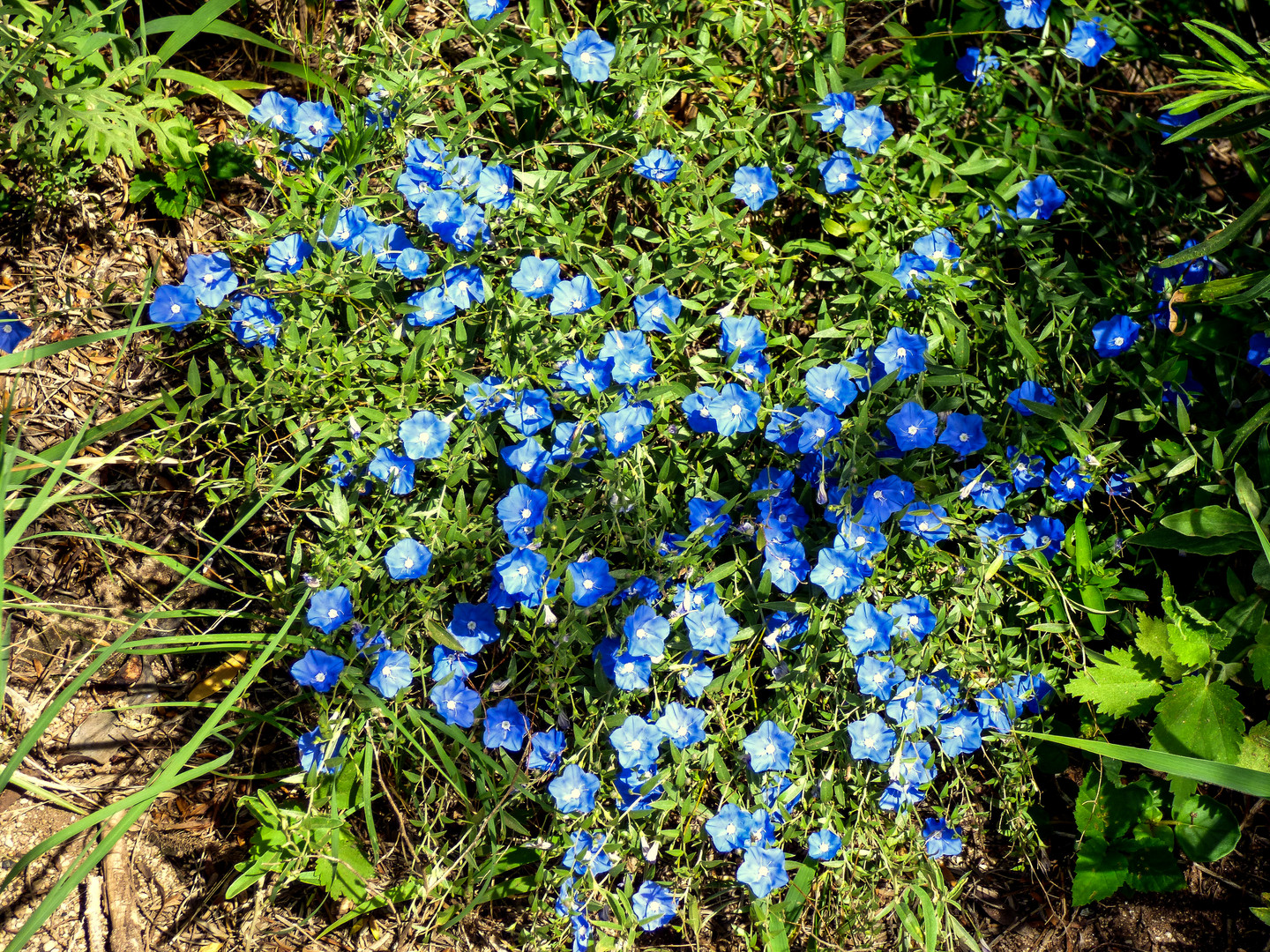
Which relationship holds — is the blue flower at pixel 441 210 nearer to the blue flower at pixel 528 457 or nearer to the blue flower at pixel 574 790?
the blue flower at pixel 528 457

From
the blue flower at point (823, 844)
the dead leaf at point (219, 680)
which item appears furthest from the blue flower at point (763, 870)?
the dead leaf at point (219, 680)

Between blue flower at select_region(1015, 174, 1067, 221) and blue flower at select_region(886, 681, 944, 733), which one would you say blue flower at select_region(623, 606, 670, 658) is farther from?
blue flower at select_region(1015, 174, 1067, 221)

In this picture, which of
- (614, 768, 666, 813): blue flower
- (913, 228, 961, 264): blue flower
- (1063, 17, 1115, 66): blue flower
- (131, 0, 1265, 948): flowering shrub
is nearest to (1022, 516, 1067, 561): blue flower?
(131, 0, 1265, 948): flowering shrub

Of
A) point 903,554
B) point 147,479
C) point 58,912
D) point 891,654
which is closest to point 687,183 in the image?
point 903,554

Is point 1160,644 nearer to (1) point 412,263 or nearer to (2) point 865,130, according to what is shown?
(2) point 865,130

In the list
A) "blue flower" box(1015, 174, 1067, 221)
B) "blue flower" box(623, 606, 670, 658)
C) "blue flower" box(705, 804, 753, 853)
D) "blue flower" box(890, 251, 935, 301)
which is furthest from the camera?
"blue flower" box(1015, 174, 1067, 221)
